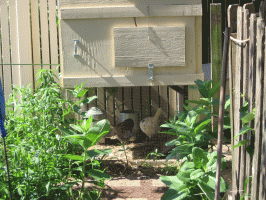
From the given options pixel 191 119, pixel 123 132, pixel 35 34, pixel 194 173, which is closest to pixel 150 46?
pixel 191 119

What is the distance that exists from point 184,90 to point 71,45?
5.36 ft

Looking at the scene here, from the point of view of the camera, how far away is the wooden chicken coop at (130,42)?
13.1 ft

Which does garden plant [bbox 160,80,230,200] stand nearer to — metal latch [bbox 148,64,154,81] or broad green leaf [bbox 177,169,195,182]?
broad green leaf [bbox 177,169,195,182]

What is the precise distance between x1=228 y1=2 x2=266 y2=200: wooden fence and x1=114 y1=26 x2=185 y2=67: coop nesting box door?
1193mm

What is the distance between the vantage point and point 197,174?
2.76 m

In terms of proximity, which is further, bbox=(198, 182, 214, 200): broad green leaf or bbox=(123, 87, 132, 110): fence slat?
bbox=(123, 87, 132, 110): fence slat

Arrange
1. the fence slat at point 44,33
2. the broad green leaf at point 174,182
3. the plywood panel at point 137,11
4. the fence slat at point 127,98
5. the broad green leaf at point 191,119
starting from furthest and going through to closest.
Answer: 1. the fence slat at point 127,98
2. the fence slat at point 44,33
3. the plywood panel at point 137,11
4. the broad green leaf at point 191,119
5. the broad green leaf at point 174,182

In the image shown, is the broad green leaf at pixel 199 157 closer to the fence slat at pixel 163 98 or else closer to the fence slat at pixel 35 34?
the fence slat at pixel 163 98

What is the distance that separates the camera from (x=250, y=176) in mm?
2477

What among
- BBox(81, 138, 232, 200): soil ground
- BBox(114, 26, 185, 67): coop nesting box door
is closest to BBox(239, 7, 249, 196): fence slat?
BBox(81, 138, 232, 200): soil ground

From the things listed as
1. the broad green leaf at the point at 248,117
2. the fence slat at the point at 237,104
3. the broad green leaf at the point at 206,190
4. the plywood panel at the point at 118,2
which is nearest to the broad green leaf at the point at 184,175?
the broad green leaf at the point at 206,190

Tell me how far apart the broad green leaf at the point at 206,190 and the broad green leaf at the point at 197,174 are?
57mm

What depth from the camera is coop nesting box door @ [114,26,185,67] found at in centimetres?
398

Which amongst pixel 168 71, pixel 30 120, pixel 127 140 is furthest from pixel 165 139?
pixel 30 120
